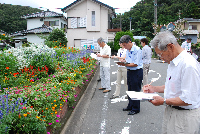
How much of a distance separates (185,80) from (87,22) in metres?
27.5

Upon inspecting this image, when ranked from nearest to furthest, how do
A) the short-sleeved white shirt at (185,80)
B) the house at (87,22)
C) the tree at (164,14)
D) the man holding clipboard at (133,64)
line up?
the short-sleeved white shirt at (185,80)
the man holding clipboard at (133,64)
the house at (87,22)
the tree at (164,14)

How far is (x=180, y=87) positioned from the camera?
1996mm

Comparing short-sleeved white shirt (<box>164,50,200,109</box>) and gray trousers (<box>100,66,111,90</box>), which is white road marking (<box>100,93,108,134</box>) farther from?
short-sleeved white shirt (<box>164,50,200,109</box>)

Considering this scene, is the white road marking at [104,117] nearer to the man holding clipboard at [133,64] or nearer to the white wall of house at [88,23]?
the man holding clipboard at [133,64]

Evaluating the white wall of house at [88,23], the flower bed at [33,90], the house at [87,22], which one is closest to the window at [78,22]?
the house at [87,22]

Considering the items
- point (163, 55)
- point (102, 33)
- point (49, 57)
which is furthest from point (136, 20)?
point (163, 55)

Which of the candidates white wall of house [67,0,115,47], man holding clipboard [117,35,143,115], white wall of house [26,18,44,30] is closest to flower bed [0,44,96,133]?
man holding clipboard [117,35,143,115]

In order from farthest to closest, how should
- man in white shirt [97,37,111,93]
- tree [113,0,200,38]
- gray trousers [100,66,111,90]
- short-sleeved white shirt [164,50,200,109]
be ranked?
tree [113,0,200,38]
gray trousers [100,66,111,90]
man in white shirt [97,37,111,93]
short-sleeved white shirt [164,50,200,109]

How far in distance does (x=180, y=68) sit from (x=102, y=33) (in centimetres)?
2742

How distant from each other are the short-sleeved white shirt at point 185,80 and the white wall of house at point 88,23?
2696cm

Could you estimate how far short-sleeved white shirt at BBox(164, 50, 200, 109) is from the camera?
1856 millimetres

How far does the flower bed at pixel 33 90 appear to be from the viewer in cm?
294

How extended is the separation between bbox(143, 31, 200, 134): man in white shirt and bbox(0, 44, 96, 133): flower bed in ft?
6.31

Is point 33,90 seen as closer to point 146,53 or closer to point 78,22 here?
point 146,53
